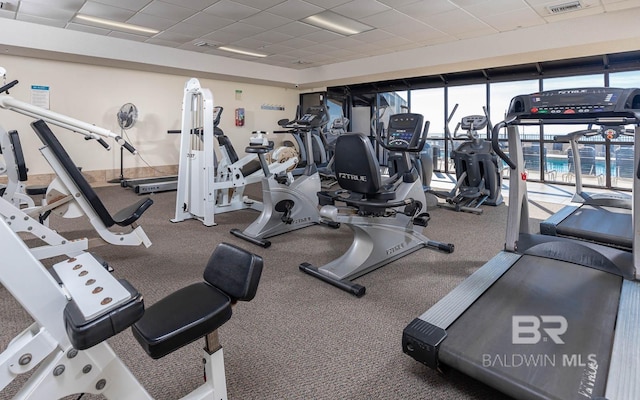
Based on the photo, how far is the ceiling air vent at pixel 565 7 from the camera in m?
4.96

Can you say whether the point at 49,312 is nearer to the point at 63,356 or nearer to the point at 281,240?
the point at 63,356

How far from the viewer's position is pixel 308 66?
9.52m

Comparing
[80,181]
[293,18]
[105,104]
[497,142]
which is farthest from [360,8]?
[105,104]

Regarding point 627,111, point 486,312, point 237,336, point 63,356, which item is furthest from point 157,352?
point 627,111

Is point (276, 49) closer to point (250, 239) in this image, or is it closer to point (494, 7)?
point (494, 7)

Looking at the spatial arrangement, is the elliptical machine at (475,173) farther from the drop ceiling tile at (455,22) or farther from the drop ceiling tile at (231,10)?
the drop ceiling tile at (231,10)

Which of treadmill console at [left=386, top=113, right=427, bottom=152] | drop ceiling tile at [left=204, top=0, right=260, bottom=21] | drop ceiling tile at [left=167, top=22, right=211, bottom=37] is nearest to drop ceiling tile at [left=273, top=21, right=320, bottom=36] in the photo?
drop ceiling tile at [left=204, top=0, right=260, bottom=21]

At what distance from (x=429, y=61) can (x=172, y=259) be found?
6306 mm

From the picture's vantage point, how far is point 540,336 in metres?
1.69

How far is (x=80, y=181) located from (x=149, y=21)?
13.2 ft

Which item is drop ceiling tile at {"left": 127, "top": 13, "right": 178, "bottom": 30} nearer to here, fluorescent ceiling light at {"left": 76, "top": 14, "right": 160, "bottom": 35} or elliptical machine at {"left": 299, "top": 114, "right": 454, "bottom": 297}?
fluorescent ceiling light at {"left": 76, "top": 14, "right": 160, "bottom": 35}

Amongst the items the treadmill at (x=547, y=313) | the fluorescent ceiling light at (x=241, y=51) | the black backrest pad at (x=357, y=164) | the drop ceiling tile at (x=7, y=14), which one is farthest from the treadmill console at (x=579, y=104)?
the drop ceiling tile at (x=7, y=14)

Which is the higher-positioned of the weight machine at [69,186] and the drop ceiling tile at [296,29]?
the drop ceiling tile at [296,29]

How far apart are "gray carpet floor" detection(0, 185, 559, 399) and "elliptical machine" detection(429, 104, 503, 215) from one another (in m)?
1.33
